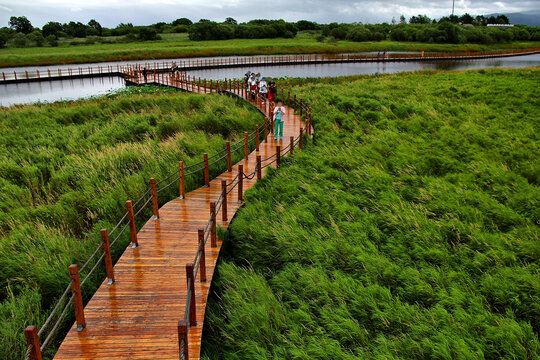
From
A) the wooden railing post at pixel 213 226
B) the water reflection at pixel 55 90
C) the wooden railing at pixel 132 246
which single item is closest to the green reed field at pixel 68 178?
the wooden railing at pixel 132 246

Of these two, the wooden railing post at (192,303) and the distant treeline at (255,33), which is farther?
the distant treeline at (255,33)

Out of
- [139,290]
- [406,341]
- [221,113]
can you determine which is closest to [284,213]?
[139,290]

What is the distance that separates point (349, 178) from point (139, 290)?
19.1 ft

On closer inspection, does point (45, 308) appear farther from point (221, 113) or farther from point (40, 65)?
point (40, 65)

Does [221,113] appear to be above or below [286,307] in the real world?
above

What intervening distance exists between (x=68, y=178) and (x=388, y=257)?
28.9ft

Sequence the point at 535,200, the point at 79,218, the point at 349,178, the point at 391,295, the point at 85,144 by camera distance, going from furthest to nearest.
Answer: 1. the point at 85,144
2. the point at 349,178
3. the point at 79,218
4. the point at 535,200
5. the point at 391,295

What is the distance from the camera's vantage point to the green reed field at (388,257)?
4.88 meters

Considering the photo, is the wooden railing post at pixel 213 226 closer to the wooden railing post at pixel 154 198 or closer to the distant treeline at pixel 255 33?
the wooden railing post at pixel 154 198

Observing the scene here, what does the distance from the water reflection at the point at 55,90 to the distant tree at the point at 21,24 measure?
280 ft

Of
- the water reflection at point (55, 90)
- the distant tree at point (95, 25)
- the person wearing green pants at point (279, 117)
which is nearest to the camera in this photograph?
the person wearing green pants at point (279, 117)

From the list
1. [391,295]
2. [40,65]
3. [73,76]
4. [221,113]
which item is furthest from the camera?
[40,65]

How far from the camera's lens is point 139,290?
19.4ft

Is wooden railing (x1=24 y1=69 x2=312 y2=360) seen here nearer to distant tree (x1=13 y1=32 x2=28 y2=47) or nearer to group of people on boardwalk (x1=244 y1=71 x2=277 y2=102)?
group of people on boardwalk (x1=244 y1=71 x2=277 y2=102)
